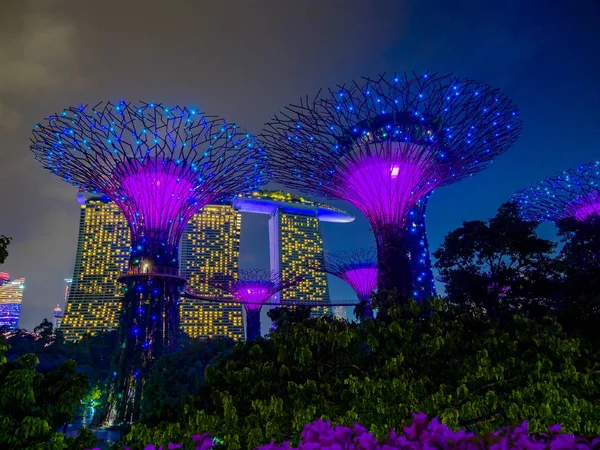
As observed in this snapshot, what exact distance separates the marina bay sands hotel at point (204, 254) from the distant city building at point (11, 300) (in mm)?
77602

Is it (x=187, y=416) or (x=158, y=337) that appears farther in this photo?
(x=158, y=337)

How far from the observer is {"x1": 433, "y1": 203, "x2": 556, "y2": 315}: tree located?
1969cm

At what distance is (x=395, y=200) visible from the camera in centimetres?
1984

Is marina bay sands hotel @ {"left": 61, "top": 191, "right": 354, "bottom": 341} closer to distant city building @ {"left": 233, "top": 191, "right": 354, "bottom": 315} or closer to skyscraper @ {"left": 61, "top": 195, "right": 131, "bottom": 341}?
skyscraper @ {"left": 61, "top": 195, "right": 131, "bottom": 341}

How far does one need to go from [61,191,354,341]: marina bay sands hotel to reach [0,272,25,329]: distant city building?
7760 centimetres

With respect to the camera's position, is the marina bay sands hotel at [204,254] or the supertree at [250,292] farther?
the marina bay sands hotel at [204,254]

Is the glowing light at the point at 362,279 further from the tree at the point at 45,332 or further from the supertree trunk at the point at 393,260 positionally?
the tree at the point at 45,332

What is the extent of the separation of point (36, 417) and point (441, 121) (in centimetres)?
1728

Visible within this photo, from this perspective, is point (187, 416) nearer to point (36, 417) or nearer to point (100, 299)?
point (36, 417)

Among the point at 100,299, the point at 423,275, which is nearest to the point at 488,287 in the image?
the point at 423,275

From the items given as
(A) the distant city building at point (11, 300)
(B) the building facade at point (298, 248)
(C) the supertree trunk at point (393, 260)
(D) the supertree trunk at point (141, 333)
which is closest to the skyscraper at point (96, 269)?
(B) the building facade at point (298, 248)

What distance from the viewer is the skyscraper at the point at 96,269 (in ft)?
264

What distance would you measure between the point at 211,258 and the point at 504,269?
83.9 m

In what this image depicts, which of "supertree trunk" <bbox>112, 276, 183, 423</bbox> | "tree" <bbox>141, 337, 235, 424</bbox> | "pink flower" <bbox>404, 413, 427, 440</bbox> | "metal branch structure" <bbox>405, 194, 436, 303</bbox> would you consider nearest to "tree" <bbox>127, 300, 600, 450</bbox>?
"pink flower" <bbox>404, 413, 427, 440</bbox>
